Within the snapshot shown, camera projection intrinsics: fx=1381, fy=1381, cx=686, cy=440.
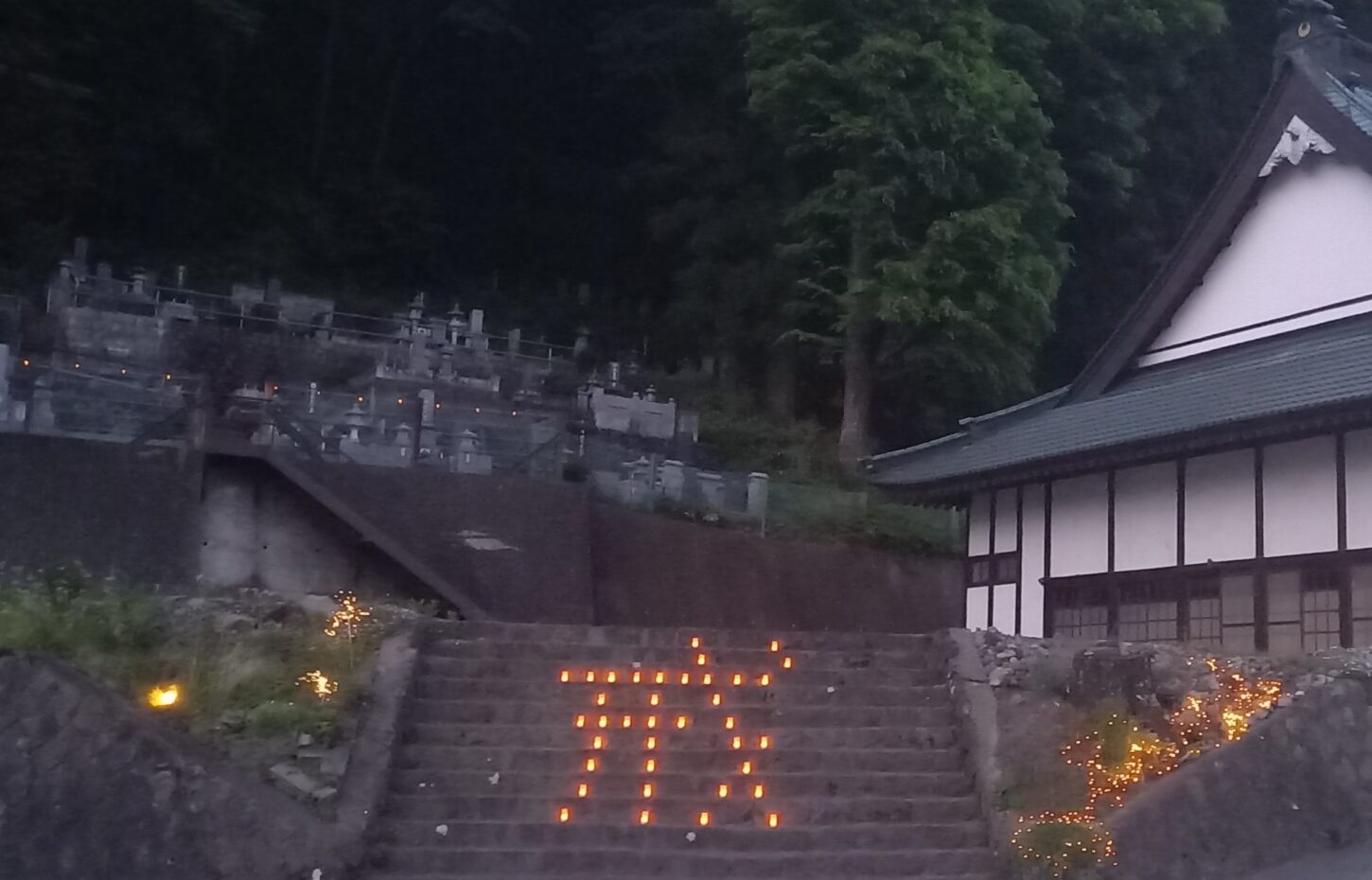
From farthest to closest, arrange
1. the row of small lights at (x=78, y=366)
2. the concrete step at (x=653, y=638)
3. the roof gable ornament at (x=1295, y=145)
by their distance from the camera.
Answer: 1. the row of small lights at (x=78, y=366)
2. the roof gable ornament at (x=1295, y=145)
3. the concrete step at (x=653, y=638)

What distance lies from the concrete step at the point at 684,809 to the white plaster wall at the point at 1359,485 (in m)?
5.71

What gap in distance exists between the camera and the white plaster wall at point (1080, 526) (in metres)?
16.9

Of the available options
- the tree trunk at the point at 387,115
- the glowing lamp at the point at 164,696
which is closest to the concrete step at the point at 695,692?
the glowing lamp at the point at 164,696

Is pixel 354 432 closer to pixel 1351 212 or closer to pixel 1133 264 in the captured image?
pixel 1351 212

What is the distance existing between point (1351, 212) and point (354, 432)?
1428cm

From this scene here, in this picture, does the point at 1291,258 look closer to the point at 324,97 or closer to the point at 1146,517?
the point at 1146,517

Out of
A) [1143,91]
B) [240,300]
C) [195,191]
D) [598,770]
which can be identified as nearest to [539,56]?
[195,191]

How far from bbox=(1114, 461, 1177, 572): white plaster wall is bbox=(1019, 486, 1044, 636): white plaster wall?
1.37 metres

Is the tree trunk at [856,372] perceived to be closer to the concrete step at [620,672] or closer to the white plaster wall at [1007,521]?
the white plaster wall at [1007,521]

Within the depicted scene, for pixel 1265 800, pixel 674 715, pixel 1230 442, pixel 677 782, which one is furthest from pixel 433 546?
pixel 1265 800

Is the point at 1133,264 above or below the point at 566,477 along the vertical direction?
above

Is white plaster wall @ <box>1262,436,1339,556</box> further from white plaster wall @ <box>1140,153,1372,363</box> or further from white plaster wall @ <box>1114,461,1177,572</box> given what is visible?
white plaster wall @ <box>1140,153,1372,363</box>

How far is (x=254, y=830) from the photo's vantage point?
926 cm

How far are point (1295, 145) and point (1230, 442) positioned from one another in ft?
14.1
